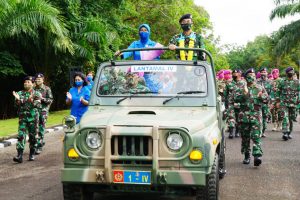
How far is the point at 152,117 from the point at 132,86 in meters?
1.06

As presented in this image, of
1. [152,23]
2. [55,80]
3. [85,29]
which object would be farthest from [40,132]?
[152,23]

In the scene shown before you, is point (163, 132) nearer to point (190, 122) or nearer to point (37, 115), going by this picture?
point (190, 122)

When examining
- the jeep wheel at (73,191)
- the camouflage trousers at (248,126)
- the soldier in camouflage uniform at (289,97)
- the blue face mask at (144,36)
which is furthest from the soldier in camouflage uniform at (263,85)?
the jeep wheel at (73,191)

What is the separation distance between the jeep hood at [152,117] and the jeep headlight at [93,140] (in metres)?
0.10

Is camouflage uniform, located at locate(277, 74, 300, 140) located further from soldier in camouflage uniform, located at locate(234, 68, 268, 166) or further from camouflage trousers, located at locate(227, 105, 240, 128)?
soldier in camouflage uniform, located at locate(234, 68, 268, 166)

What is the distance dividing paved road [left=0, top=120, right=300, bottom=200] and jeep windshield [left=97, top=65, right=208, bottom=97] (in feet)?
4.61

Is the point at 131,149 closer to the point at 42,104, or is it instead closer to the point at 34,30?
the point at 42,104

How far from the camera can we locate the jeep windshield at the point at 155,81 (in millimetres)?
6578

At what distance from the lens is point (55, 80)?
99.0 feet

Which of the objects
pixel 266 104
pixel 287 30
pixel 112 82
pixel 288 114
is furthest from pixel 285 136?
pixel 287 30

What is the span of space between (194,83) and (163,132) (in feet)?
4.66

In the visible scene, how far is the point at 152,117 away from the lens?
18.8 ft

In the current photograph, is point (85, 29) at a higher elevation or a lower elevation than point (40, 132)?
higher

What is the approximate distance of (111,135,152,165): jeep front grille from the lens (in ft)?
17.5
